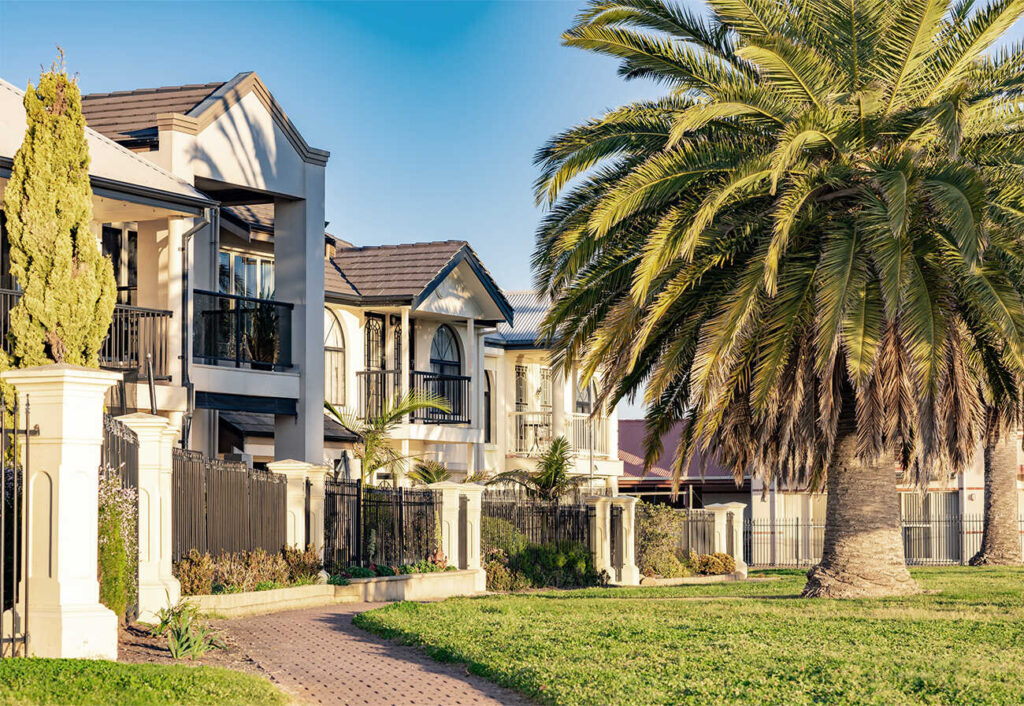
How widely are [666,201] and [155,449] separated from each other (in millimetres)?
7623

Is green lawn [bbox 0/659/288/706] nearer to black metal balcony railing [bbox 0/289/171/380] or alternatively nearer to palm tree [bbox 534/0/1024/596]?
palm tree [bbox 534/0/1024/596]

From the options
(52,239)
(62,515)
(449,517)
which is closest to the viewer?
(62,515)

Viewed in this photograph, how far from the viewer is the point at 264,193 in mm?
23375

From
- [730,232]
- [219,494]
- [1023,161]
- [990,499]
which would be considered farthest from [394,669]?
[990,499]

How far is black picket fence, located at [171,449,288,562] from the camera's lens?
53.1 feet

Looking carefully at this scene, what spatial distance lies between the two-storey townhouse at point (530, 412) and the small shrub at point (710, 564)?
5.74 m

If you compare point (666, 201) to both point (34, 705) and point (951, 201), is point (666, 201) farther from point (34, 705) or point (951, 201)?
point (34, 705)

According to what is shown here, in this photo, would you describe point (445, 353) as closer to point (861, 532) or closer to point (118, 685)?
point (861, 532)

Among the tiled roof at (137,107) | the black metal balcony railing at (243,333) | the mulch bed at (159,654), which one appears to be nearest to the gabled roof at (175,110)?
the tiled roof at (137,107)

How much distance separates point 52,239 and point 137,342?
4.88 m

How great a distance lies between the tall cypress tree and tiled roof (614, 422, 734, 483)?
2934 cm

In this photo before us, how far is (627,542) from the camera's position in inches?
1091

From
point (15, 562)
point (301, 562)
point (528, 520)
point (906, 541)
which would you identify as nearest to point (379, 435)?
point (528, 520)

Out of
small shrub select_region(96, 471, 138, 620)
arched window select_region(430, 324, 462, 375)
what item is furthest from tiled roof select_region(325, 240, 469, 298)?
small shrub select_region(96, 471, 138, 620)
